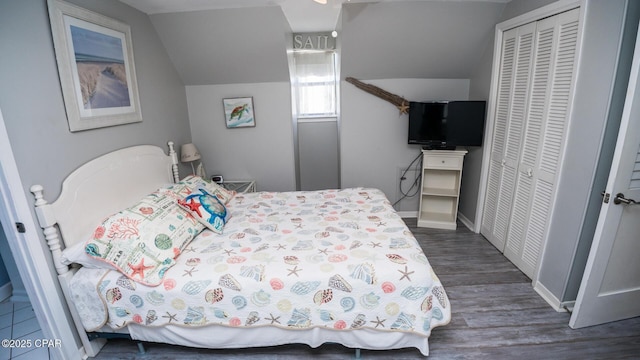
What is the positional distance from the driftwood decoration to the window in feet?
3.30

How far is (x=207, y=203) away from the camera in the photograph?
7.36 feet

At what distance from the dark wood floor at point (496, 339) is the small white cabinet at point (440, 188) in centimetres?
114

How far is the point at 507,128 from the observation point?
277 cm

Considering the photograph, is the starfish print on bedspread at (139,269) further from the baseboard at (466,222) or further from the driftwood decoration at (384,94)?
the baseboard at (466,222)

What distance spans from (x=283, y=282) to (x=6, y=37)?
1.94 metres

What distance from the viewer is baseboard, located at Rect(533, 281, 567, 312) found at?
2133 millimetres

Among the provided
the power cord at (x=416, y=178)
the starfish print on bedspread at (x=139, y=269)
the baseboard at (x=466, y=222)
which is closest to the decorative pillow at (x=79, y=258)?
the starfish print on bedspread at (x=139, y=269)

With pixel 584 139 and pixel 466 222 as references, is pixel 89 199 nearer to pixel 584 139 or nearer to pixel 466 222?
pixel 584 139

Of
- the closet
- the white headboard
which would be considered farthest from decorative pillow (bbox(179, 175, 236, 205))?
the closet

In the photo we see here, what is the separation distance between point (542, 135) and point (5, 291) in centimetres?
450

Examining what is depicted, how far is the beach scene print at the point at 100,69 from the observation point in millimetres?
1943

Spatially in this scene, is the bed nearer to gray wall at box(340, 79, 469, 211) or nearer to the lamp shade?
the lamp shade

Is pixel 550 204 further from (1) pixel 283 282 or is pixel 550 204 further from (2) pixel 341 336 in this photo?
(1) pixel 283 282

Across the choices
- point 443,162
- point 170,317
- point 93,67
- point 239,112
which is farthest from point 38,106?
point 443,162
